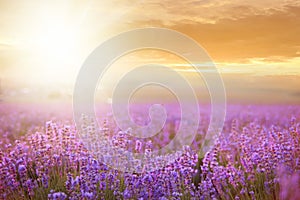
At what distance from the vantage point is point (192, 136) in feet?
19.8

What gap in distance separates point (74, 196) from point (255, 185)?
1.58 meters

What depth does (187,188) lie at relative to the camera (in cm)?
354

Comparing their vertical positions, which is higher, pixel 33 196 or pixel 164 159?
pixel 164 159

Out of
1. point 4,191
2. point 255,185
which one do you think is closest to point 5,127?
point 4,191

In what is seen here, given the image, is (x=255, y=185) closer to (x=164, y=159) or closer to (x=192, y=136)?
(x=164, y=159)

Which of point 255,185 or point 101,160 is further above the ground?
point 101,160

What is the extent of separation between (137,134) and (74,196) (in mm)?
2845

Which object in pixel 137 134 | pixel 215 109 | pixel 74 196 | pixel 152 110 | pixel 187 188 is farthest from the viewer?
pixel 215 109

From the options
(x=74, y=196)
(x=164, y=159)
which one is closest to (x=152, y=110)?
(x=164, y=159)

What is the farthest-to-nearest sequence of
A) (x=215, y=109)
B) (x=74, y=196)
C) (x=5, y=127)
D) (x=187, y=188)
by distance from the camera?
(x=215, y=109) → (x=5, y=127) → (x=187, y=188) → (x=74, y=196)

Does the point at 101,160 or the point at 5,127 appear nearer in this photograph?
the point at 101,160

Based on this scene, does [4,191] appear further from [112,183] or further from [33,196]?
[112,183]

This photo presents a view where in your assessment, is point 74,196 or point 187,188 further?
point 187,188

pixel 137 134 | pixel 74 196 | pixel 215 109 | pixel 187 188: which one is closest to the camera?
pixel 74 196
